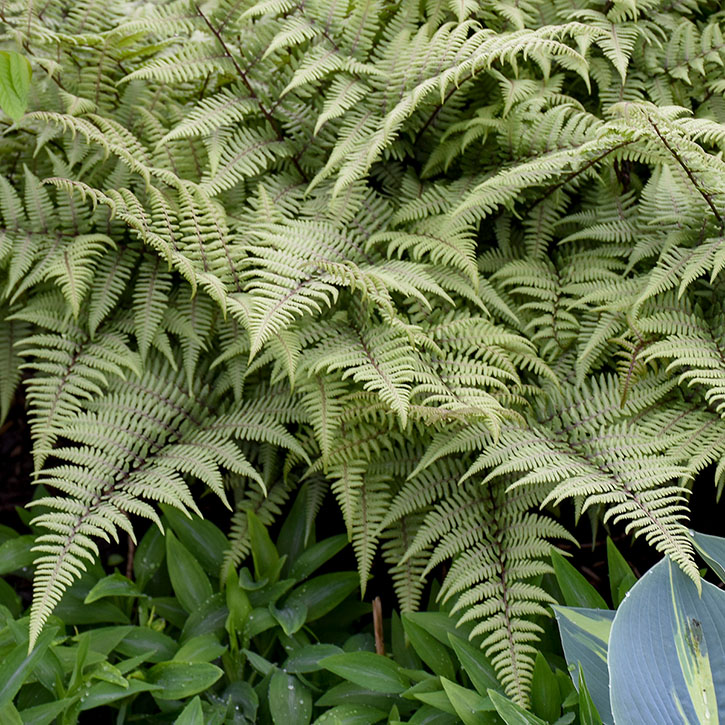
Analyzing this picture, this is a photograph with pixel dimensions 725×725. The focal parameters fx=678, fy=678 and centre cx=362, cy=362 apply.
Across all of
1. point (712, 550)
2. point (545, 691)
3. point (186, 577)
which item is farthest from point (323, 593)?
point (712, 550)

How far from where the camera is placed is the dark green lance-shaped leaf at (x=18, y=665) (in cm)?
179

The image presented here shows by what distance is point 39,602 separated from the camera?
1.80 metres

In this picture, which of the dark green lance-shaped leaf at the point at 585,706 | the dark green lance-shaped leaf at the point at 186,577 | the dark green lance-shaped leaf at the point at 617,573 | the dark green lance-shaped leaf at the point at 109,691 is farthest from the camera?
the dark green lance-shaped leaf at the point at 186,577

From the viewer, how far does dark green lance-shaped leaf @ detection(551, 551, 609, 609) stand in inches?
78.4

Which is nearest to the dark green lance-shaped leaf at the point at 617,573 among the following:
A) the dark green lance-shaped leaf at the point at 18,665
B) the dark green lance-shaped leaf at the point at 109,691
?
the dark green lance-shaped leaf at the point at 109,691

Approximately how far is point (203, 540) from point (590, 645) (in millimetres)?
1312

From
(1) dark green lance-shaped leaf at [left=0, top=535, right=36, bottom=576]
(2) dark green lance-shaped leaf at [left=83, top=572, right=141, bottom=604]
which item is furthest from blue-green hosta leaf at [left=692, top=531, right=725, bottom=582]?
(1) dark green lance-shaped leaf at [left=0, top=535, right=36, bottom=576]

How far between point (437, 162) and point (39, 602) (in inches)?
77.1

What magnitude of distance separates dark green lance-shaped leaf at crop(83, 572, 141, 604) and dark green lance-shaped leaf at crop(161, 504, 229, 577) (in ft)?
0.74

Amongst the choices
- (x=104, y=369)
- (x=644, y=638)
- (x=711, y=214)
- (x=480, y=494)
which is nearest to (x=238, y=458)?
(x=104, y=369)

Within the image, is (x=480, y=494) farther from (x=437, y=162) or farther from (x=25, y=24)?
(x=25, y=24)

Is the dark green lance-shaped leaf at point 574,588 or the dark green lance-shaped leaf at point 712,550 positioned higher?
the dark green lance-shaped leaf at point 712,550

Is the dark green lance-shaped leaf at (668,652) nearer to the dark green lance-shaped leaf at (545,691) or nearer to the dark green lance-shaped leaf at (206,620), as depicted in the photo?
the dark green lance-shaped leaf at (545,691)

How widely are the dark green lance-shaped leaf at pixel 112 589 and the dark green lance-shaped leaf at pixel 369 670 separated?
2.35 feet
